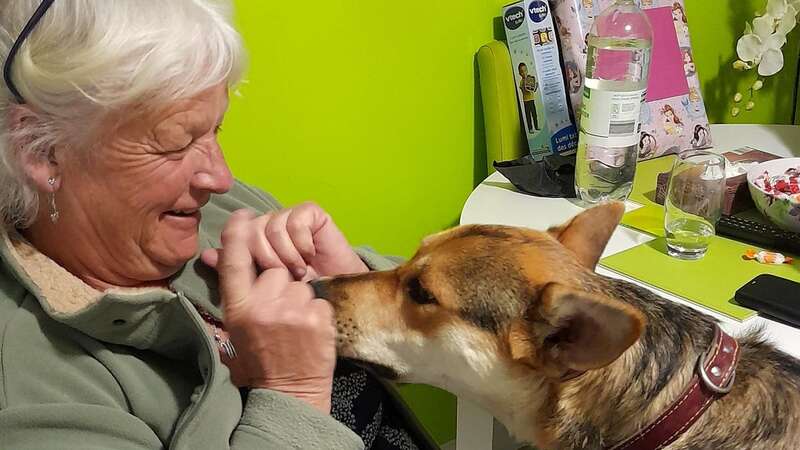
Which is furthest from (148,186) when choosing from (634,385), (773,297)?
(773,297)

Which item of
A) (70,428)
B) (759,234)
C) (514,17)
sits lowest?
(759,234)

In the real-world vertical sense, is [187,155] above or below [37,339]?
above

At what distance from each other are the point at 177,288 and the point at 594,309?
584mm

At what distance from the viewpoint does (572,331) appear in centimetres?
96

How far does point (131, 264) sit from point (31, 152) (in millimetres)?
194

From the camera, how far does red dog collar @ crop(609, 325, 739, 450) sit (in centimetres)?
97

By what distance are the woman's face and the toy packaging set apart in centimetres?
102

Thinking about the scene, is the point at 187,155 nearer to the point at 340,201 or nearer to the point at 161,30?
the point at 161,30

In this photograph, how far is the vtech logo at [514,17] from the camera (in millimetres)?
1907

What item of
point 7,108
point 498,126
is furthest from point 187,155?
point 498,126

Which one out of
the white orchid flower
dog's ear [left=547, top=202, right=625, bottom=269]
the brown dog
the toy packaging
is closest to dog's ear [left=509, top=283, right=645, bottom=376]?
the brown dog

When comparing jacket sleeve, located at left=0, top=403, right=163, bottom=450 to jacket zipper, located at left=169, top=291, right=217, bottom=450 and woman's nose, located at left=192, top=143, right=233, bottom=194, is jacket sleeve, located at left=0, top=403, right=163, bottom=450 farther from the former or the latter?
woman's nose, located at left=192, top=143, right=233, bottom=194

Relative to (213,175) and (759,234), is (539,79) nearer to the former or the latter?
(759,234)

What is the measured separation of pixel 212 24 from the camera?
3.42 ft
